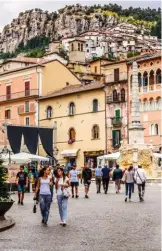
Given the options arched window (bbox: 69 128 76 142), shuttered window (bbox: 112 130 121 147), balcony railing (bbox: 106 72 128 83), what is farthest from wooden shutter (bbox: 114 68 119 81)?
arched window (bbox: 69 128 76 142)

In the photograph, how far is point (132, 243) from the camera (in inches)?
438

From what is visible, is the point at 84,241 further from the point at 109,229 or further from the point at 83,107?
the point at 83,107

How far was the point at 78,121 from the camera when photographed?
206 feet

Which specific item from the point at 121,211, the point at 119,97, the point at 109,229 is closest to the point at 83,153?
the point at 119,97

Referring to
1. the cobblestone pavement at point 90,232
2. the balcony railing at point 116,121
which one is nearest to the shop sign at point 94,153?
the balcony railing at point 116,121

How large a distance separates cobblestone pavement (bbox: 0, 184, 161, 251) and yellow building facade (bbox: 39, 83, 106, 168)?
4152 centimetres

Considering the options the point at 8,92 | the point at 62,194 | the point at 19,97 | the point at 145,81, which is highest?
the point at 8,92

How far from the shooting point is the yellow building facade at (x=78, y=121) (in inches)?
2383

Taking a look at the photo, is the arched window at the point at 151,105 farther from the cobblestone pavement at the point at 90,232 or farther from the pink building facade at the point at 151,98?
the cobblestone pavement at the point at 90,232

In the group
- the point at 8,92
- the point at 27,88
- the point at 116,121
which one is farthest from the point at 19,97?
the point at 116,121

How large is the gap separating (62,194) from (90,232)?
7.08 feet

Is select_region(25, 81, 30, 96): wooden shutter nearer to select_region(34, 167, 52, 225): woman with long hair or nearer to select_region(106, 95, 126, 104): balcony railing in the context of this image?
select_region(106, 95, 126, 104): balcony railing

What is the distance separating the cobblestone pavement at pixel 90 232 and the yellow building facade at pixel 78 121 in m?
41.5

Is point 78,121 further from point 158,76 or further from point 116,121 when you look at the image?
point 158,76
